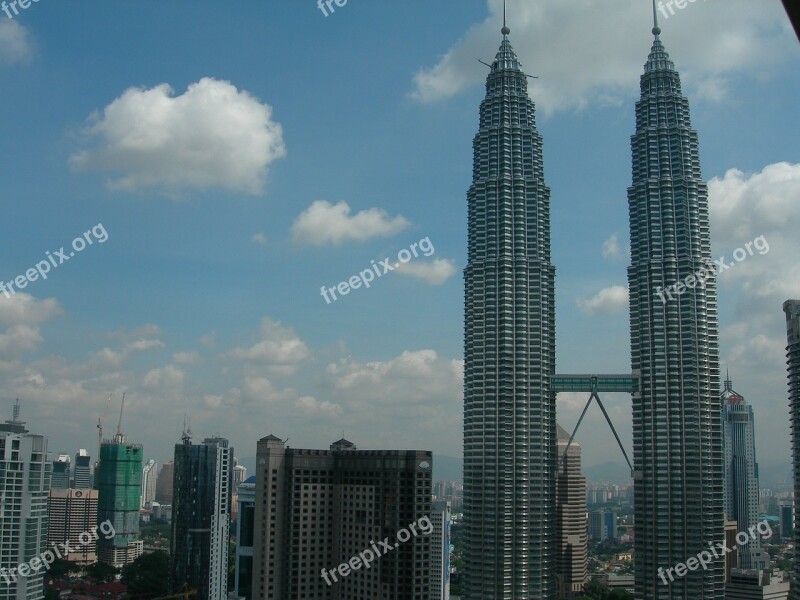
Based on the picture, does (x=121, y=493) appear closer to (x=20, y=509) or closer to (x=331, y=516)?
(x=20, y=509)

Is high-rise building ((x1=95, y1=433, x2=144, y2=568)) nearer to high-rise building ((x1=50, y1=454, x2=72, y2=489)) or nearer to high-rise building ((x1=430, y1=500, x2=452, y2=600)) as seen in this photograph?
high-rise building ((x1=50, y1=454, x2=72, y2=489))

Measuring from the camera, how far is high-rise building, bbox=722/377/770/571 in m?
135

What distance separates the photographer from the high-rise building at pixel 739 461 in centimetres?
13538

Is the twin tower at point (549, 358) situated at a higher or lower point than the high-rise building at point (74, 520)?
higher

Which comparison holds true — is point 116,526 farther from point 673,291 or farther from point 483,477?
point 673,291

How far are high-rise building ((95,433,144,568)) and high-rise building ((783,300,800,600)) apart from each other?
97.1 m

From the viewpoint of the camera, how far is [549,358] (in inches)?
2734

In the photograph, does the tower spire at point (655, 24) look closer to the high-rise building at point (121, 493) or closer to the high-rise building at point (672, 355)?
the high-rise building at point (672, 355)

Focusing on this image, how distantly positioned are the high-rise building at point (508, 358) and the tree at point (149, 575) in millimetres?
41691

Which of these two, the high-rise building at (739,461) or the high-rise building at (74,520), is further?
the high-rise building at (739,461)

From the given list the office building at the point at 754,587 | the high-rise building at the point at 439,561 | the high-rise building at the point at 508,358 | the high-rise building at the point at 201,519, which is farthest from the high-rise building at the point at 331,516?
the office building at the point at 754,587

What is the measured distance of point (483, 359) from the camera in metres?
67.7

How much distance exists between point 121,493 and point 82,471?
46.0m

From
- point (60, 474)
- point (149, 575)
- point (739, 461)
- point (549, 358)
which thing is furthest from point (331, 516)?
point (60, 474)
